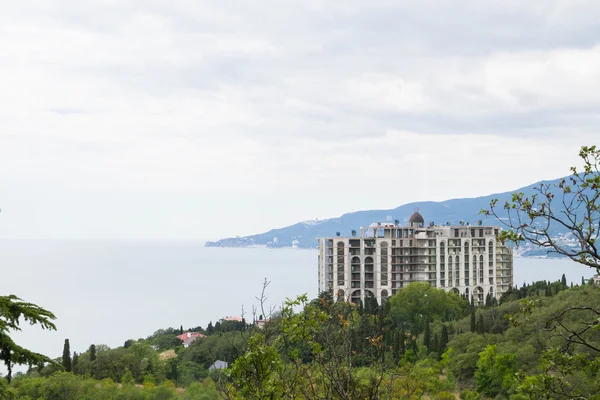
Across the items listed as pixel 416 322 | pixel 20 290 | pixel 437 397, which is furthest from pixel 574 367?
pixel 20 290

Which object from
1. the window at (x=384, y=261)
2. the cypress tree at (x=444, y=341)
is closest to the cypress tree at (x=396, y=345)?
the cypress tree at (x=444, y=341)

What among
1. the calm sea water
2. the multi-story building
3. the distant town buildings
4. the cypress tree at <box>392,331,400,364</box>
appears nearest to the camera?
the cypress tree at <box>392,331,400,364</box>

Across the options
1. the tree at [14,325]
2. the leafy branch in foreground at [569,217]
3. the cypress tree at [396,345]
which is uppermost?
the leafy branch in foreground at [569,217]

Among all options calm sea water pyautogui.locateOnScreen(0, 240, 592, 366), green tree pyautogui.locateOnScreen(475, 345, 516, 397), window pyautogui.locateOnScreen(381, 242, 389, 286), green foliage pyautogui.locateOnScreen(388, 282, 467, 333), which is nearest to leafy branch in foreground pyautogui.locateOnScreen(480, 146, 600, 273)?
green tree pyautogui.locateOnScreen(475, 345, 516, 397)

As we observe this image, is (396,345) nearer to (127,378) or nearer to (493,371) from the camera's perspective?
(493,371)

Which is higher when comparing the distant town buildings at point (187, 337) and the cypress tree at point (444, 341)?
the cypress tree at point (444, 341)

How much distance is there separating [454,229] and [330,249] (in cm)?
1338

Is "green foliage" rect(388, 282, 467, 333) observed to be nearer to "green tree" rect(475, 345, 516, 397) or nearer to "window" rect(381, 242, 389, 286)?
"window" rect(381, 242, 389, 286)

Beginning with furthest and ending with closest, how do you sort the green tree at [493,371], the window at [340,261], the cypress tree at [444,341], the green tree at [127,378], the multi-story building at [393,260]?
the window at [340,261]
the multi-story building at [393,260]
the cypress tree at [444,341]
the green tree at [127,378]
the green tree at [493,371]

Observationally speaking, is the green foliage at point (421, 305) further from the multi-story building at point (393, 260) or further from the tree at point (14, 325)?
the tree at point (14, 325)

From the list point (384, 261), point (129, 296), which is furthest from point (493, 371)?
→ point (129, 296)

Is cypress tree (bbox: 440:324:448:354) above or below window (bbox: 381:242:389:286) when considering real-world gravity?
below

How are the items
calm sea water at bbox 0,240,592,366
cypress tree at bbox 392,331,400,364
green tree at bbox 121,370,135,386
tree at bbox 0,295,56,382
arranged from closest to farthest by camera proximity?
tree at bbox 0,295,56,382, green tree at bbox 121,370,135,386, cypress tree at bbox 392,331,400,364, calm sea water at bbox 0,240,592,366

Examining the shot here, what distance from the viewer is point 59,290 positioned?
13412cm
